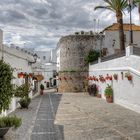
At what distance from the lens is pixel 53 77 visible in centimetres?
8812

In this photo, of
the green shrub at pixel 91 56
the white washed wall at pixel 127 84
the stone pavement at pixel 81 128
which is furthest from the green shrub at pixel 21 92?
the green shrub at pixel 91 56

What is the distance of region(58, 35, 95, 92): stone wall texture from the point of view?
180 ft

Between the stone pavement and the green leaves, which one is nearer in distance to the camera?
the green leaves

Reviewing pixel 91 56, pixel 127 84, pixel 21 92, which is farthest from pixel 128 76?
pixel 91 56

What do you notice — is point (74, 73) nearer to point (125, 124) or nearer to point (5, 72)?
point (125, 124)

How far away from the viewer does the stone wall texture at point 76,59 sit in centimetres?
5491

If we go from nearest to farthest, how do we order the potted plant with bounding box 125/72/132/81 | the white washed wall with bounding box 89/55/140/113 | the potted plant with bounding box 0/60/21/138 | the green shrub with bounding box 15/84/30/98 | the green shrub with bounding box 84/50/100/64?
the potted plant with bounding box 0/60/21/138
the green shrub with bounding box 15/84/30/98
the white washed wall with bounding box 89/55/140/113
the potted plant with bounding box 125/72/132/81
the green shrub with bounding box 84/50/100/64

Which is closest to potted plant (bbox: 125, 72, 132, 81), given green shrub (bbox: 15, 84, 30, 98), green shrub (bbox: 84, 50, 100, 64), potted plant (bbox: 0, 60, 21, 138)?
green shrub (bbox: 15, 84, 30, 98)

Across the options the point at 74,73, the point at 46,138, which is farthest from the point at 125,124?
the point at 74,73

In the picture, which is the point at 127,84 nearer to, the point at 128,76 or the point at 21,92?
the point at 128,76

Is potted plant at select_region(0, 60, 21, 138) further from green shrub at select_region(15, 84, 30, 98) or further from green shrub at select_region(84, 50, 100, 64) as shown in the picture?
green shrub at select_region(84, 50, 100, 64)

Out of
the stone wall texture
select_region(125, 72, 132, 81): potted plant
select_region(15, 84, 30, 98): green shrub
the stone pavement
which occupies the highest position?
the stone wall texture

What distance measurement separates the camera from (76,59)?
55.3m

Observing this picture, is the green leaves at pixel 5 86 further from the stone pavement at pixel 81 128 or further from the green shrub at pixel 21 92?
the stone pavement at pixel 81 128
